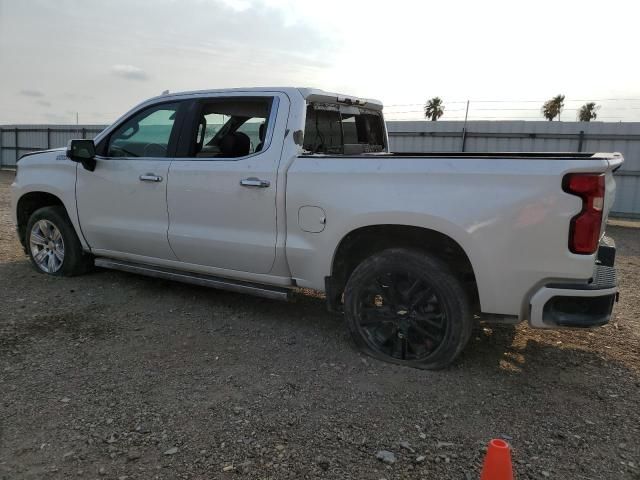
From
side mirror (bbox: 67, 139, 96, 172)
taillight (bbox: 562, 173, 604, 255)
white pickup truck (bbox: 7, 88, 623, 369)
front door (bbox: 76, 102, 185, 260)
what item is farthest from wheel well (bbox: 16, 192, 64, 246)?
taillight (bbox: 562, 173, 604, 255)

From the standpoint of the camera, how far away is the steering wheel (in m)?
4.80

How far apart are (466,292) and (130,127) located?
3.42 m

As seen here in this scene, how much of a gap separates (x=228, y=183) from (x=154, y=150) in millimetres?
1047

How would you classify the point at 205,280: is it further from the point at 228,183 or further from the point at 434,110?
the point at 434,110

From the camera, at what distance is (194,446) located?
2775 millimetres

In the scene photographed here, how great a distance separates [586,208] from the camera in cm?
303

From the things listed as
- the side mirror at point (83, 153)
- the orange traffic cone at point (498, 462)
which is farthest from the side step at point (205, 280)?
the orange traffic cone at point (498, 462)

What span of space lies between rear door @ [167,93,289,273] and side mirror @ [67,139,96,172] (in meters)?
1.00

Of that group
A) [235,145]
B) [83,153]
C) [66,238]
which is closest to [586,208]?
[235,145]

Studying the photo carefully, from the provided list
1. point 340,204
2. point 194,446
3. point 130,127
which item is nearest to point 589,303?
point 340,204

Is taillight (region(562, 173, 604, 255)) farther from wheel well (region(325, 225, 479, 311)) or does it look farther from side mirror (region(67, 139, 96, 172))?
side mirror (region(67, 139, 96, 172))

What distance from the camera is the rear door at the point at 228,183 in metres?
4.14

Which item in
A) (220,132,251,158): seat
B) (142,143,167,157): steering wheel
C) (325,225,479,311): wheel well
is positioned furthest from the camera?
(142,143,167,157): steering wheel

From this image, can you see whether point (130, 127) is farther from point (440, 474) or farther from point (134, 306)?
point (440, 474)
